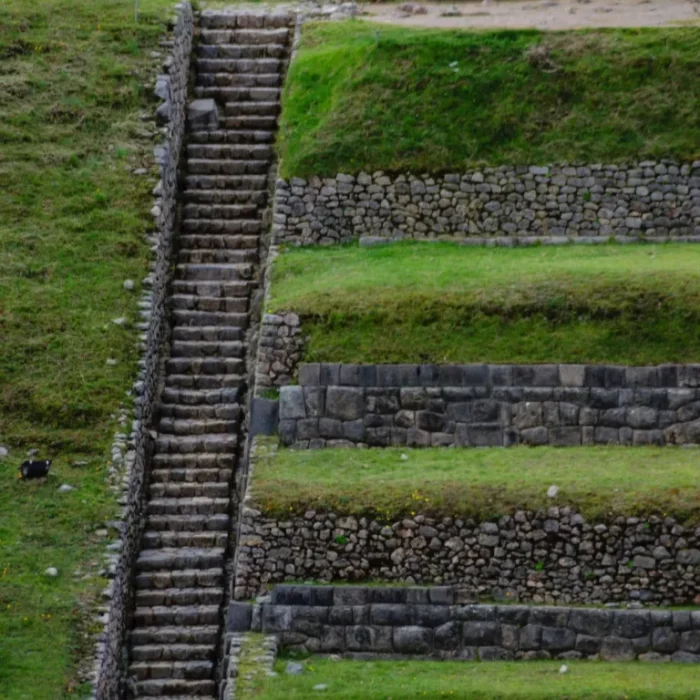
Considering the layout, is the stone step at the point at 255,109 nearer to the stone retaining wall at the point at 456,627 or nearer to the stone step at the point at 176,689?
the stone retaining wall at the point at 456,627

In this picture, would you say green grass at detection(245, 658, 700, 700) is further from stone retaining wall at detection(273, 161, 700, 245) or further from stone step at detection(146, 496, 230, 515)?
stone retaining wall at detection(273, 161, 700, 245)

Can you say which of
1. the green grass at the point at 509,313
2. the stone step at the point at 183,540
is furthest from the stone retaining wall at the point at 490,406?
the stone step at the point at 183,540

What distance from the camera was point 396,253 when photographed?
34906mm

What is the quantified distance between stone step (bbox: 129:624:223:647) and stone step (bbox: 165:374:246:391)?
4.98 metres

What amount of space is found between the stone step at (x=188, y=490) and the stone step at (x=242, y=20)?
13145mm

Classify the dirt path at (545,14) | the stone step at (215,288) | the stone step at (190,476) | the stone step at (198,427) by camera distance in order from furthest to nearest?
the dirt path at (545,14)
the stone step at (215,288)
the stone step at (198,427)
the stone step at (190,476)

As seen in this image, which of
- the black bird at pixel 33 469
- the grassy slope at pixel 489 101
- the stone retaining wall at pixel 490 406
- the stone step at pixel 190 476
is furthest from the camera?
the grassy slope at pixel 489 101

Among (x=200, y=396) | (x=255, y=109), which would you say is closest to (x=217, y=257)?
(x=200, y=396)

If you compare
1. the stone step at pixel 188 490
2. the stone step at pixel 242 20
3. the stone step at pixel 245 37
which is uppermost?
the stone step at pixel 242 20

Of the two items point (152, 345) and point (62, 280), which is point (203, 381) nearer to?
point (152, 345)

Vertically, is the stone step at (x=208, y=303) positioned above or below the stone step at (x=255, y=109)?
below

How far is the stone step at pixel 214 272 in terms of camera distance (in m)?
34.8

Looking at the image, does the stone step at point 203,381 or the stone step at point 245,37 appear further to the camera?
the stone step at point 245,37

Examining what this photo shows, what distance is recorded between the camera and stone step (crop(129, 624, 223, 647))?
2922cm
